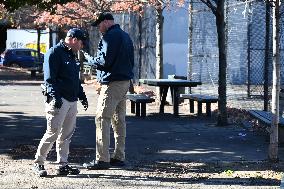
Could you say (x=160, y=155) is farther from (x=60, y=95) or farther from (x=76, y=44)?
(x=76, y=44)

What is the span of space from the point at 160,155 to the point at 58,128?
2.27 meters

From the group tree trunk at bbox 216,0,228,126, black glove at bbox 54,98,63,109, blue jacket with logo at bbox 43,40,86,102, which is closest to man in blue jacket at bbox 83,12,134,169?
blue jacket with logo at bbox 43,40,86,102

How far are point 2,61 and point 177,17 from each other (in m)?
15.5

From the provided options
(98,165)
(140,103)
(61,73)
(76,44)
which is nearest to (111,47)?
(76,44)

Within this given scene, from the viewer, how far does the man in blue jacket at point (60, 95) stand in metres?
8.54

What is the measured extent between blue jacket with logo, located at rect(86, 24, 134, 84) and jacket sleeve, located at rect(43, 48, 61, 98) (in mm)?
685

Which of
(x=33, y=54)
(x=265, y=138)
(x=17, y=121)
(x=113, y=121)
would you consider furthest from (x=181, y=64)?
(x=113, y=121)

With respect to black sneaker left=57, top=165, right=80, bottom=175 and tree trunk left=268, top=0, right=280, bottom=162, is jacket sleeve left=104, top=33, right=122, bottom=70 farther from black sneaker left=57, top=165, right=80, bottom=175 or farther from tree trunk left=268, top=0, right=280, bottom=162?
tree trunk left=268, top=0, right=280, bottom=162

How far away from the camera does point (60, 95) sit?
338 inches

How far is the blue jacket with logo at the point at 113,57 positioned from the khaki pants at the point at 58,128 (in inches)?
25.9

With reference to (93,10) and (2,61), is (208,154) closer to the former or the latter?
(93,10)

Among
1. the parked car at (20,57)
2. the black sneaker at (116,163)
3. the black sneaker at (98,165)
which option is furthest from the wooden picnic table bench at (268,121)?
the parked car at (20,57)

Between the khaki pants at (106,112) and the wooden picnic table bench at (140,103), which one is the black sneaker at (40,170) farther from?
the wooden picnic table bench at (140,103)

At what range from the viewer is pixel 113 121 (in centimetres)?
963
